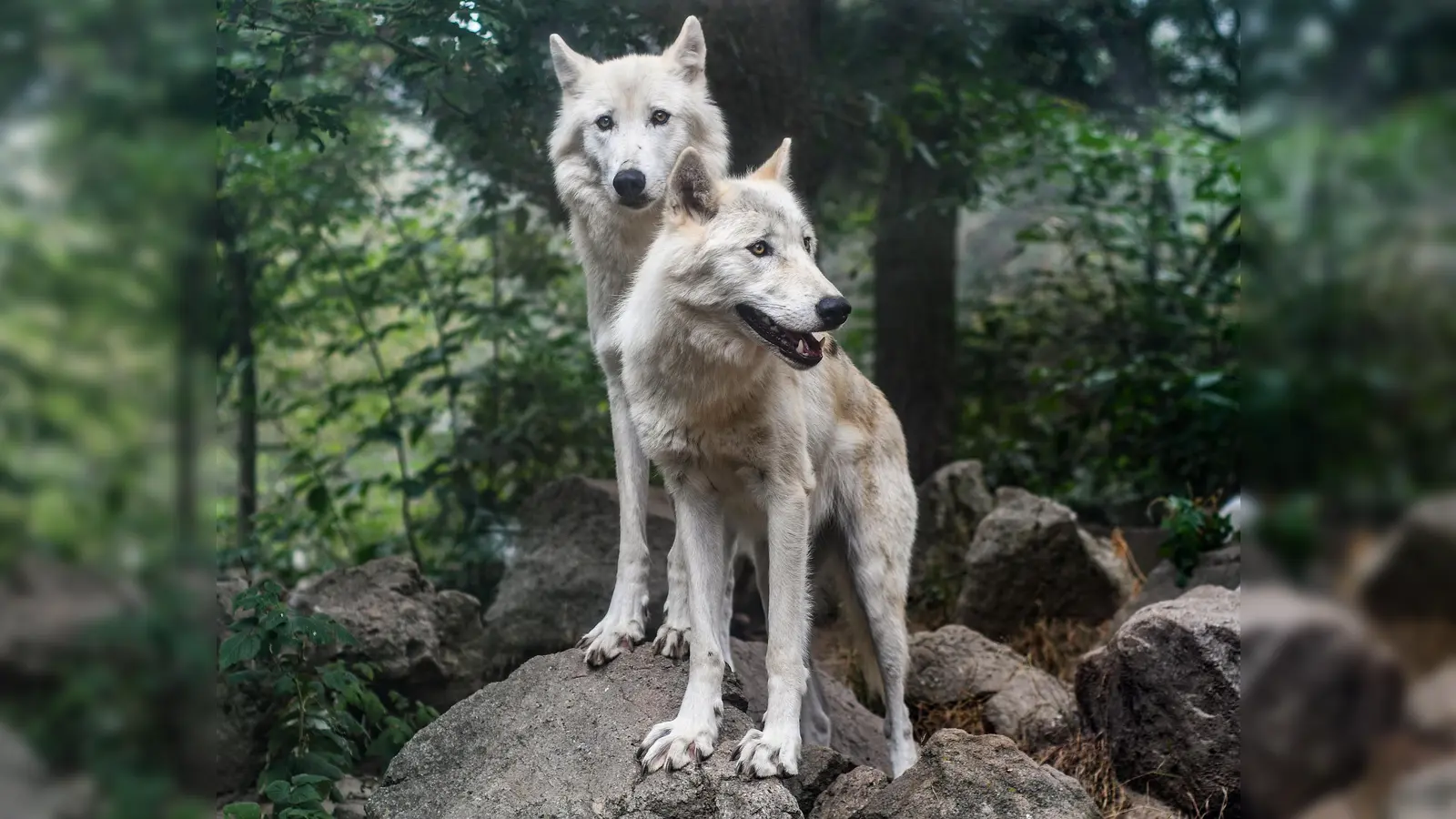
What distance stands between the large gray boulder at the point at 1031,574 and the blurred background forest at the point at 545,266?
1.35 metres

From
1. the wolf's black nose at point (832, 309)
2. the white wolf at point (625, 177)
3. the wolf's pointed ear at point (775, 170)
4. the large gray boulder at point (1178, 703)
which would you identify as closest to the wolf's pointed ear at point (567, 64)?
the white wolf at point (625, 177)

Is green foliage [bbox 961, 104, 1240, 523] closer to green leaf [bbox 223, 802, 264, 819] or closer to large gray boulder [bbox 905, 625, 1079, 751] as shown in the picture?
large gray boulder [bbox 905, 625, 1079, 751]

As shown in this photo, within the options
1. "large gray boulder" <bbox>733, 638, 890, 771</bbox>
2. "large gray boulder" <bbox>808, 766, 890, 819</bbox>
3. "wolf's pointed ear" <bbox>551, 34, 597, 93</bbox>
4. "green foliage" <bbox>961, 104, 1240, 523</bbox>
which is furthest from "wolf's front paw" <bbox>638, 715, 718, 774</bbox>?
"green foliage" <bbox>961, 104, 1240, 523</bbox>

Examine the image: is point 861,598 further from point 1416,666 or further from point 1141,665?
point 1416,666

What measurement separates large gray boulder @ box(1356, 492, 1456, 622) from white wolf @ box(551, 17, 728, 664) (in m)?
3.00

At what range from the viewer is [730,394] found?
348 centimetres

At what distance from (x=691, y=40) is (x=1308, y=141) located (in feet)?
11.8

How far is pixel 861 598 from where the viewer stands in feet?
13.9

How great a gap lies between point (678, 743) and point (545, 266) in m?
4.85

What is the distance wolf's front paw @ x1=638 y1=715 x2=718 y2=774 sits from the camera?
3205mm

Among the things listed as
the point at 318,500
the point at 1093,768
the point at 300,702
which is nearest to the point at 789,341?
the point at 1093,768

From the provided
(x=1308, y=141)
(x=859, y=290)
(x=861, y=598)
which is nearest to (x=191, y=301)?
(x=1308, y=141)

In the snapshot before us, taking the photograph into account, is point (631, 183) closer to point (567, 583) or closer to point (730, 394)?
point (730, 394)

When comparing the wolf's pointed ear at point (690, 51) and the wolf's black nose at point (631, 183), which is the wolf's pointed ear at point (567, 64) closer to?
the wolf's pointed ear at point (690, 51)
